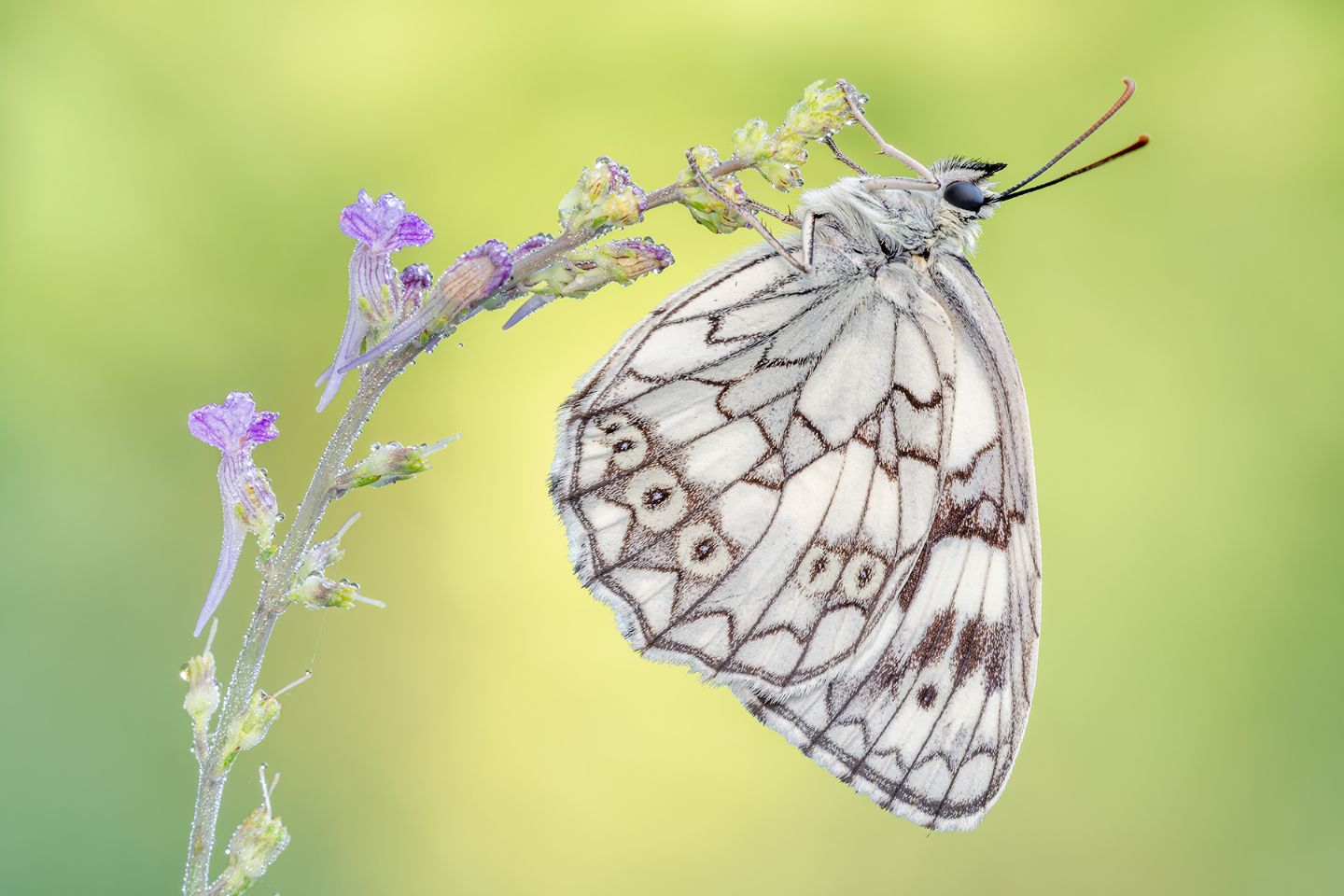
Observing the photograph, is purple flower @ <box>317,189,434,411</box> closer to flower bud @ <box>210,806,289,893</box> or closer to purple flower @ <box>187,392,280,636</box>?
purple flower @ <box>187,392,280,636</box>

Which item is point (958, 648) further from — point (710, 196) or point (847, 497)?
point (710, 196)

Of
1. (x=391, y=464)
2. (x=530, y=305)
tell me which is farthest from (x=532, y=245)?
(x=391, y=464)

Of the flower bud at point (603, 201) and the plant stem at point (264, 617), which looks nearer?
the plant stem at point (264, 617)

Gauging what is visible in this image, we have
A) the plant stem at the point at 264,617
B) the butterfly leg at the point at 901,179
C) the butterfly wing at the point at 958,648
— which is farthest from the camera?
the butterfly wing at the point at 958,648

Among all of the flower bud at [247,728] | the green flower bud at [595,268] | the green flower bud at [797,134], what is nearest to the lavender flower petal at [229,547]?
the flower bud at [247,728]

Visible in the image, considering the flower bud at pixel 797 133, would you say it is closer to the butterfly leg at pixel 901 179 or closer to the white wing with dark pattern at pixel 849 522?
the butterfly leg at pixel 901 179

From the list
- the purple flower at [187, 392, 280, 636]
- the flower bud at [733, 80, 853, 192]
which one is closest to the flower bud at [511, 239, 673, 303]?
the flower bud at [733, 80, 853, 192]

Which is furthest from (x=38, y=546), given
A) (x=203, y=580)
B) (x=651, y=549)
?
(x=651, y=549)
